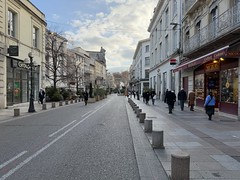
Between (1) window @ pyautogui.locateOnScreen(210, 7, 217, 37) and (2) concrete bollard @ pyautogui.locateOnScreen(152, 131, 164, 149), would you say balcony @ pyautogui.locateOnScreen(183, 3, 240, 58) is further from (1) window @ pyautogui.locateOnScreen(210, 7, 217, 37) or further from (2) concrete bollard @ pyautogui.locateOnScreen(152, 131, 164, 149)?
(2) concrete bollard @ pyautogui.locateOnScreen(152, 131, 164, 149)

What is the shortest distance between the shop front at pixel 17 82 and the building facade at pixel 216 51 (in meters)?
15.2

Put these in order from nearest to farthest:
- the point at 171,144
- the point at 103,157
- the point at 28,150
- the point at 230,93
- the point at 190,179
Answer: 1. the point at 190,179
2. the point at 103,157
3. the point at 28,150
4. the point at 171,144
5. the point at 230,93

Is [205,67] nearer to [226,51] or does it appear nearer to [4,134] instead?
[226,51]

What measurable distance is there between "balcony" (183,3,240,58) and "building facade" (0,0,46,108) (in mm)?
12088

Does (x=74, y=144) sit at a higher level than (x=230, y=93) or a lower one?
lower

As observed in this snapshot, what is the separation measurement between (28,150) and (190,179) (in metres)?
4.48

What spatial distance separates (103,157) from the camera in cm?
666

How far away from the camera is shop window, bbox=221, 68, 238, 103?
1504 cm

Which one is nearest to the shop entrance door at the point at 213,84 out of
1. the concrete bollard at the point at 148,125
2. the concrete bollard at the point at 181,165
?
the concrete bollard at the point at 148,125

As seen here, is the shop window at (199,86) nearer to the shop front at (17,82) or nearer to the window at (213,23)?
the window at (213,23)

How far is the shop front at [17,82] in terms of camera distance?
23406mm

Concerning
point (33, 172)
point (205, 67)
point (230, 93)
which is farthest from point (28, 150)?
point (205, 67)

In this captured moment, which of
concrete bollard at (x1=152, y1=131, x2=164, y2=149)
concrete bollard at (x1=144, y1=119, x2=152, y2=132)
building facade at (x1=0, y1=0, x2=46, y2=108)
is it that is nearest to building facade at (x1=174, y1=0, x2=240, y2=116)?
concrete bollard at (x1=144, y1=119, x2=152, y2=132)

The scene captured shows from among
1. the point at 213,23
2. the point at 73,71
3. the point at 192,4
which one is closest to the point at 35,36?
the point at 192,4
